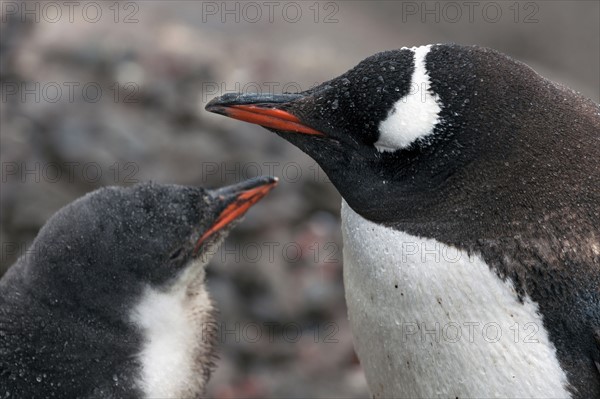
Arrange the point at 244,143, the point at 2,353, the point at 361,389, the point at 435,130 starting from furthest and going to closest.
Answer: the point at 244,143 → the point at 361,389 → the point at 2,353 → the point at 435,130

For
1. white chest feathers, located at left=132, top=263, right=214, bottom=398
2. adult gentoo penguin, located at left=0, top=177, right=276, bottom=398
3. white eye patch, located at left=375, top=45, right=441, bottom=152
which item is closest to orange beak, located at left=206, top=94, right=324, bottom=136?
white eye patch, located at left=375, top=45, right=441, bottom=152

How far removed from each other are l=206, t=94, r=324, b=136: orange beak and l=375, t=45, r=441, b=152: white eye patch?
0.21 metres

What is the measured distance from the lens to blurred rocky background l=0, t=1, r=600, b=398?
4.84 m

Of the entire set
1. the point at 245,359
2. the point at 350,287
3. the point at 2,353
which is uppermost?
the point at 350,287

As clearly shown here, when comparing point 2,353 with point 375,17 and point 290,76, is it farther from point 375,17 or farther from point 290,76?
point 375,17

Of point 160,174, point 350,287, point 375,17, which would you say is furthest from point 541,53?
point 350,287

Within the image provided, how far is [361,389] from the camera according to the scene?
4.63 metres

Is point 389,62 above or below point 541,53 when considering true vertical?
above

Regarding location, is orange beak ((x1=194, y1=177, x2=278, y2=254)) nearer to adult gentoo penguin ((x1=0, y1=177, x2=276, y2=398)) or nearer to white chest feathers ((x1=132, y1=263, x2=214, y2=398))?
adult gentoo penguin ((x1=0, y1=177, x2=276, y2=398))

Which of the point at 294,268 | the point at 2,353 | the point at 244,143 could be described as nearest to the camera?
the point at 2,353

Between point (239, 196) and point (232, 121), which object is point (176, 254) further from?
point (232, 121)

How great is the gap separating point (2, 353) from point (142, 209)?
0.53 metres

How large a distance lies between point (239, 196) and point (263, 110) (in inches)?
22.5

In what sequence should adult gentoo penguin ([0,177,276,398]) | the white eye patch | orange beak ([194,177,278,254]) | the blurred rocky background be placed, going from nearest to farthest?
the white eye patch
adult gentoo penguin ([0,177,276,398])
orange beak ([194,177,278,254])
the blurred rocky background
